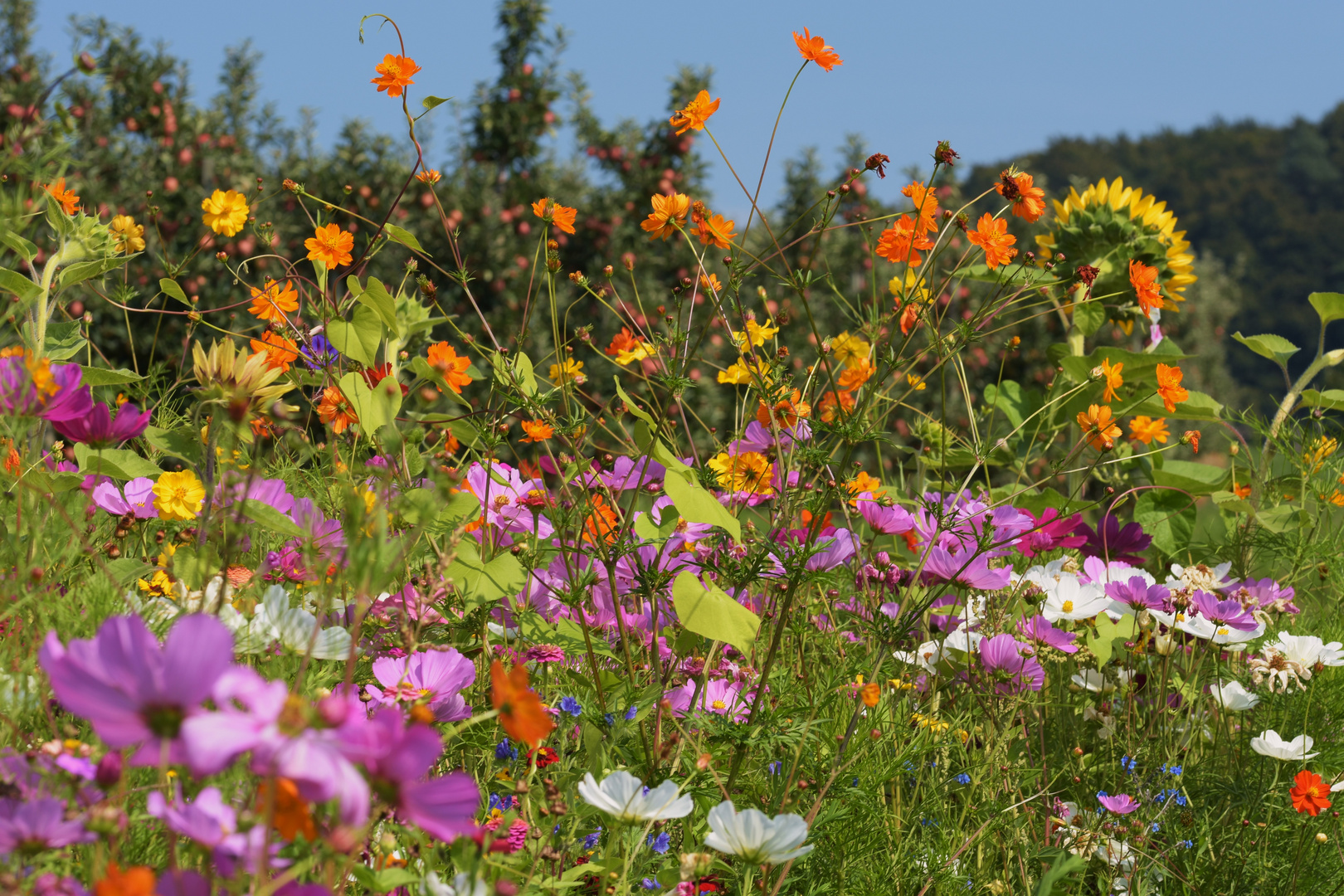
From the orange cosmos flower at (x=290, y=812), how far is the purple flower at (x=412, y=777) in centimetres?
4

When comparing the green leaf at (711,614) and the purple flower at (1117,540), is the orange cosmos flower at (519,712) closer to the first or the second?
the green leaf at (711,614)

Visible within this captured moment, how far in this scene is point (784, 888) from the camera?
1259 millimetres

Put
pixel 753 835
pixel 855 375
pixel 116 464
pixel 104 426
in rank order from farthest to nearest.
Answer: pixel 855 375, pixel 116 464, pixel 104 426, pixel 753 835

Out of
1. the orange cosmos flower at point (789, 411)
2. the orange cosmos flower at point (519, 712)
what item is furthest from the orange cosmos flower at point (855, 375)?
the orange cosmos flower at point (519, 712)

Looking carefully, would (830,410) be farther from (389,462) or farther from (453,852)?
(453,852)

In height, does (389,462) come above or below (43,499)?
above

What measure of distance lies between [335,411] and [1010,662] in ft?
4.24

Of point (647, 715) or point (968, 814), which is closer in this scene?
point (647, 715)

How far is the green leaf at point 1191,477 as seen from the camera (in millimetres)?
2750

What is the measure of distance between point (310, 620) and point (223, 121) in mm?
7477

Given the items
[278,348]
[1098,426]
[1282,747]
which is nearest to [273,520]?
[278,348]

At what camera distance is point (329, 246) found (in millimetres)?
1778

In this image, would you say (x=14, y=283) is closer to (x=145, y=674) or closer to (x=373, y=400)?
(x=373, y=400)

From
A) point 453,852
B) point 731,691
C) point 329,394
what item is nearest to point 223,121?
point 329,394
